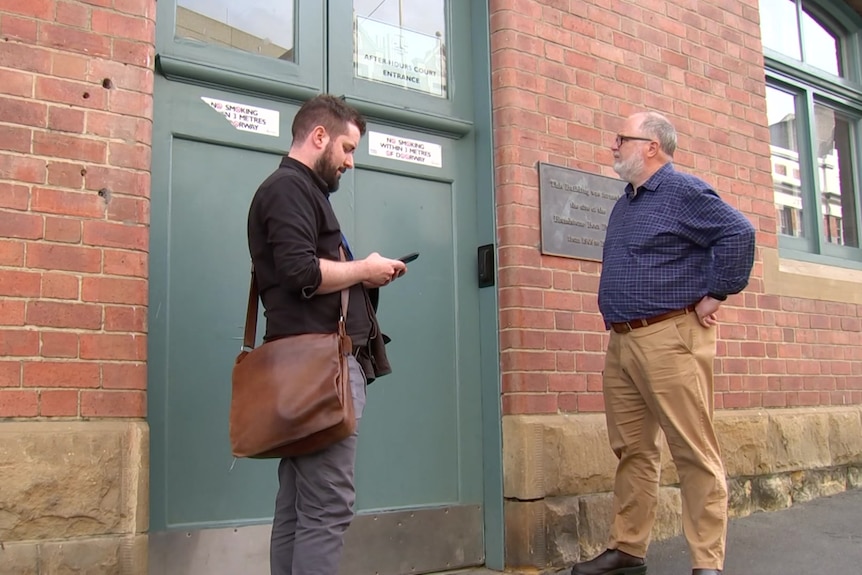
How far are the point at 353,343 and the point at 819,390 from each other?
430cm

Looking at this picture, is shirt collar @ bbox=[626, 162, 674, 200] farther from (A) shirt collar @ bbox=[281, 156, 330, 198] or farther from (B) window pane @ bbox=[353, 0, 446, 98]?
(A) shirt collar @ bbox=[281, 156, 330, 198]

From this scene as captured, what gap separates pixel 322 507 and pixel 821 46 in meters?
6.43

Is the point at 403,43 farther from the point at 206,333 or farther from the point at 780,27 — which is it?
the point at 780,27

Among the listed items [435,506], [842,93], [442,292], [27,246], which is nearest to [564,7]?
[442,292]

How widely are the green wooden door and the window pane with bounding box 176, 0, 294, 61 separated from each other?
1 cm

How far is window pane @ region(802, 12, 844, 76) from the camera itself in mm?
A: 6926

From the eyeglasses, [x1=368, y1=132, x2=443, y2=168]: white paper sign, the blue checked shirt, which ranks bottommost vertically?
the blue checked shirt

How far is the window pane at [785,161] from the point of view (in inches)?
251

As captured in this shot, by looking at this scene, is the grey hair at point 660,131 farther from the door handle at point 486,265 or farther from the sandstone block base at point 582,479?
the sandstone block base at point 582,479

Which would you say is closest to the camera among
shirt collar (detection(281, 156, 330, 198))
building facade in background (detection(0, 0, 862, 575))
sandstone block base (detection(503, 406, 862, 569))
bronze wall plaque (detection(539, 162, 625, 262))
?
shirt collar (detection(281, 156, 330, 198))

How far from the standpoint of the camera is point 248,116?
375 centimetres

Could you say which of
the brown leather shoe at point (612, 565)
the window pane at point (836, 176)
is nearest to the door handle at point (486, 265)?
the brown leather shoe at point (612, 565)

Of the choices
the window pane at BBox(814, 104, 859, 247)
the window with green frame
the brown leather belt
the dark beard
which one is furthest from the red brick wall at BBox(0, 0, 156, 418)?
the window pane at BBox(814, 104, 859, 247)

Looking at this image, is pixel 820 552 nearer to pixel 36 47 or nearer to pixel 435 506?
pixel 435 506
